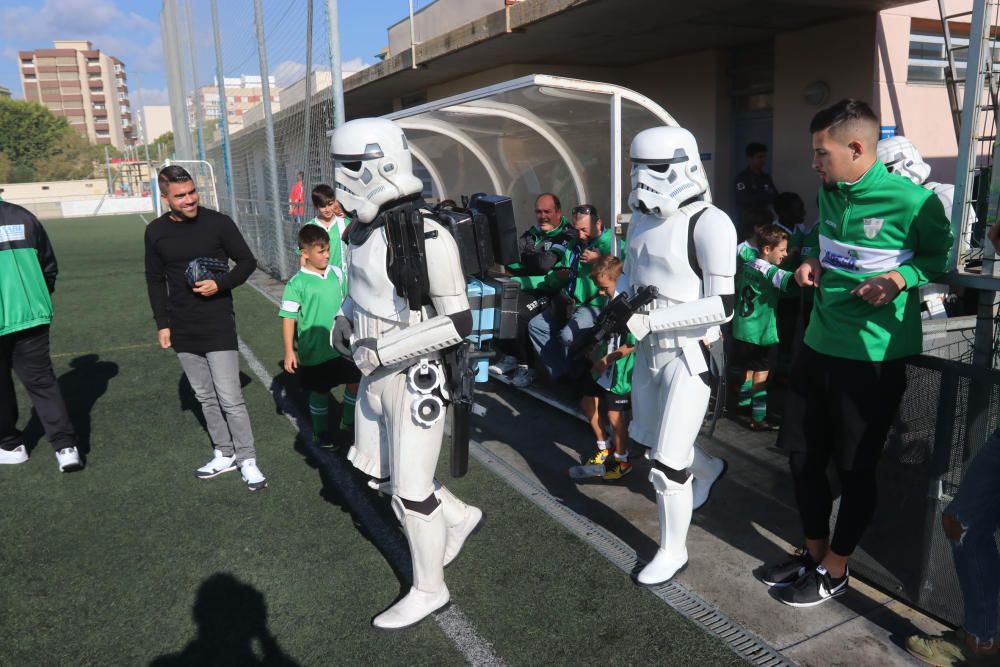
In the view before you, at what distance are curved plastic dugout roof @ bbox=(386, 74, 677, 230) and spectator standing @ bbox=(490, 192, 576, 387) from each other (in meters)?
0.55

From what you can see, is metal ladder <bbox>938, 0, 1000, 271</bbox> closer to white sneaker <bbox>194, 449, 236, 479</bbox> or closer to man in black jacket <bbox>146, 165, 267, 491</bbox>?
man in black jacket <bbox>146, 165, 267, 491</bbox>

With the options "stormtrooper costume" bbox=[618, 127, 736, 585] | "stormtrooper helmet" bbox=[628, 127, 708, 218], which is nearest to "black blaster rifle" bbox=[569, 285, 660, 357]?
"stormtrooper costume" bbox=[618, 127, 736, 585]

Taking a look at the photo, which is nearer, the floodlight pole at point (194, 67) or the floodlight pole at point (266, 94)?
the floodlight pole at point (266, 94)

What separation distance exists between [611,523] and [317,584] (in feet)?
5.19

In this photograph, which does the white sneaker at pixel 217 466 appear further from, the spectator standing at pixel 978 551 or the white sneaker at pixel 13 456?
the spectator standing at pixel 978 551

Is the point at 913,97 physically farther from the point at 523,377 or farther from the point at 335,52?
the point at 335,52

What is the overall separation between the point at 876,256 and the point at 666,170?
0.93m

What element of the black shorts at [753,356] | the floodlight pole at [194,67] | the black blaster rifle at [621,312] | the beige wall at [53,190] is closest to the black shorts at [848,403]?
the black blaster rifle at [621,312]

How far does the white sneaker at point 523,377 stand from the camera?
21.1 feet

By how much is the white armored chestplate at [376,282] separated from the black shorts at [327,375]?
2.00m

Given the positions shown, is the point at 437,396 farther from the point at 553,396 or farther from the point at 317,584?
the point at 553,396

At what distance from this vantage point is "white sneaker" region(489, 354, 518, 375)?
22.3 feet

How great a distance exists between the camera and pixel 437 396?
10.0 ft

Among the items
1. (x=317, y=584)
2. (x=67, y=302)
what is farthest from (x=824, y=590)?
(x=67, y=302)
